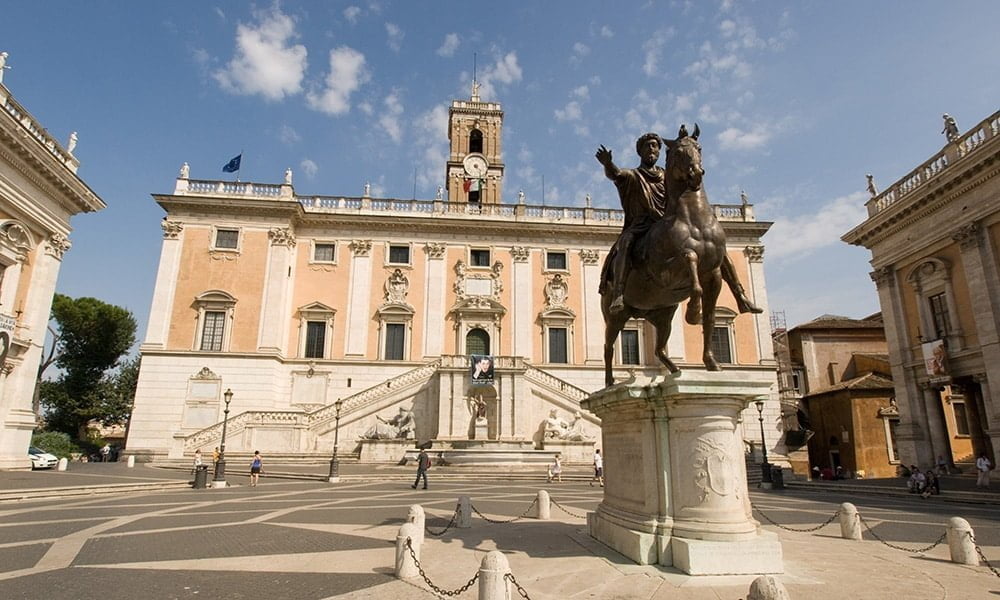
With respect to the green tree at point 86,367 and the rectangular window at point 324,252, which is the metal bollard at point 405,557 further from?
the green tree at point 86,367

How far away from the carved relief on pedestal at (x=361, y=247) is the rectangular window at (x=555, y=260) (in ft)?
36.9

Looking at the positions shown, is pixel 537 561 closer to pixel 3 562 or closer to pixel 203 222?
pixel 3 562

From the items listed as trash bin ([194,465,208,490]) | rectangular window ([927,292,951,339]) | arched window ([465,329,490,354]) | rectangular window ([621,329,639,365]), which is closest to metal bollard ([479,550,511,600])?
trash bin ([194,465,208,490])

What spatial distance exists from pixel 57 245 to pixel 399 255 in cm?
1646

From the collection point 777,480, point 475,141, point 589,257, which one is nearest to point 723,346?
point 589,257

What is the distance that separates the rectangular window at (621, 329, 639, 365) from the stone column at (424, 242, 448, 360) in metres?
11.2

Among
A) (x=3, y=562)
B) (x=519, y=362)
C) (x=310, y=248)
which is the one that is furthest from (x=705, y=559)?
(x=310, y=248)

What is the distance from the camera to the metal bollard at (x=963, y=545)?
5805 millimetres

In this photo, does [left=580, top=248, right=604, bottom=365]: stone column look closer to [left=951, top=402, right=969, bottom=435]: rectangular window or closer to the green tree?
Result: [left=951, top=402, right=969, bottom=435]: rectangular window

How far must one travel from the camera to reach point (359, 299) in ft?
Answer: 104

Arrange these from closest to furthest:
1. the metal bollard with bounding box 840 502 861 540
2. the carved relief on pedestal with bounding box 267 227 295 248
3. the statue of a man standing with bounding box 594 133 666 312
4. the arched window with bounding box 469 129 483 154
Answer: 1. the statue of a man standing with bounding box 594 133 666 312
2. the metal bollard with bounding box 840 502 861 540
3. the carved relief on pedestal with bounding box 267 227 295 248
4. the arched window with bounding box 469 129 483 154

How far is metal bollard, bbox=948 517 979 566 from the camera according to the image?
580 centimetres

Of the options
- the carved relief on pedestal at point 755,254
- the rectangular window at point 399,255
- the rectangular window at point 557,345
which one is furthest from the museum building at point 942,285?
the rectangular window at point 399,255

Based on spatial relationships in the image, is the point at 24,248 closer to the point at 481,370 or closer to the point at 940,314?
the point at 481,370
